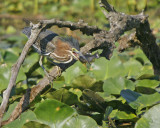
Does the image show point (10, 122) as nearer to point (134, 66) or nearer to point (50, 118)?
point (50, 118)

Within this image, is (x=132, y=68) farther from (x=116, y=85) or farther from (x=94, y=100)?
(x=94, y=100)

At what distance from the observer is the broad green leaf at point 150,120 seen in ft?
2.99

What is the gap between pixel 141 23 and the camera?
1343 mm

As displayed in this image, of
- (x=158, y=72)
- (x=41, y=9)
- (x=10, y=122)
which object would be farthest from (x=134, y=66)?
(x=41, y=9)

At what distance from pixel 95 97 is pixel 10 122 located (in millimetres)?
305

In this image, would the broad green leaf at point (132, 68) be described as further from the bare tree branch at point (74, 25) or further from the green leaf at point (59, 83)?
the bare tree branch at point (74, 25)

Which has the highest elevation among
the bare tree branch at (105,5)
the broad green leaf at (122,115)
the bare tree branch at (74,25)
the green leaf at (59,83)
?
the bare tree branch at (105,5)

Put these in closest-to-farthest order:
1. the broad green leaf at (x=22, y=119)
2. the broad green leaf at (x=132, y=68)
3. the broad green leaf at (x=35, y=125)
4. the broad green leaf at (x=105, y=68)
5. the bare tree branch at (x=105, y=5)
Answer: the broad green leaf at (x=35, y=125)
the broad green leaf at (x=22, y=119)
the bare tree branch at (x=105, y=5)
the broad green leaf at (x=105, y=68)
the broad green leaf at (x=132, y=68)

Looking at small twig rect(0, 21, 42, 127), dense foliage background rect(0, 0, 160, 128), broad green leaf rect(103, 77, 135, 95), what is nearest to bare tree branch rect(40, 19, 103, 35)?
small twig rect(0, 21, 42, 127)

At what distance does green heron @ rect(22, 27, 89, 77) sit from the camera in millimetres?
1015

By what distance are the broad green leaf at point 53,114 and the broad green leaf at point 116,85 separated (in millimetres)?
395

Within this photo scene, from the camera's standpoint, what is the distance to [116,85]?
1.32m

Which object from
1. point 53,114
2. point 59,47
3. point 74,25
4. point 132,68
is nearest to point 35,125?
point 53,114

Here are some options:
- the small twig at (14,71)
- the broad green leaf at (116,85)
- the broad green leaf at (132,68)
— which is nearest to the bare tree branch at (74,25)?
the small twig at (14,71)
